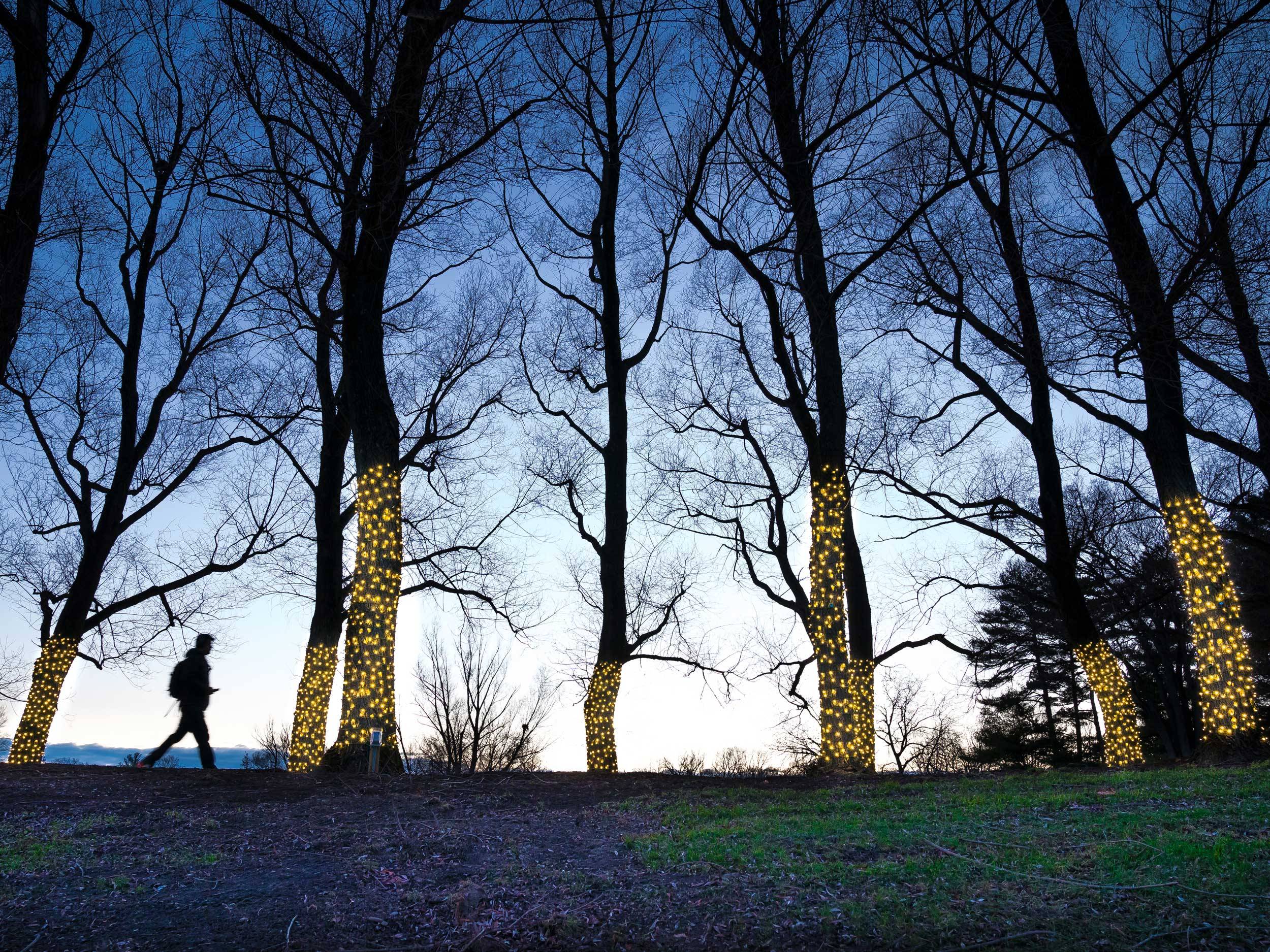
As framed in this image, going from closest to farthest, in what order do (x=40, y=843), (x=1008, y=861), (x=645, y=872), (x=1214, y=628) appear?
(x=1008, y=861)
(x=645, y=872)
(x=40, y=843)
(x=1214, y=628)

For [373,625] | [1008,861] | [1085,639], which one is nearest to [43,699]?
[373,625]

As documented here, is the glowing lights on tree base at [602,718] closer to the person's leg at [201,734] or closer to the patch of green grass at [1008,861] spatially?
the person's leg at [201,734]

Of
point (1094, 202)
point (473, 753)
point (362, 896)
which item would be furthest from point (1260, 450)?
point (473, 753)

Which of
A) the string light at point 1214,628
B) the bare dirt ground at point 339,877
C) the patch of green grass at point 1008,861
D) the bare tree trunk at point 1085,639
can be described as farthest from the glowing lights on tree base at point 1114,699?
the bare dirt ground at point 339,877

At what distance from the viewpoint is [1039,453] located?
1163cm

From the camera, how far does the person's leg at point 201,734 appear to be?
9.68 m

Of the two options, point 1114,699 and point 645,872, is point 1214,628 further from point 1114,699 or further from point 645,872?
point 645,872

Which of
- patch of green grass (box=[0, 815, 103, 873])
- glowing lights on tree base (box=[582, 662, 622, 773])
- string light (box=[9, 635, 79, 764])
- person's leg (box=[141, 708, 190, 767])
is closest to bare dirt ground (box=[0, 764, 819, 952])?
patch of green grass (box=[0, 815, 103, 873])

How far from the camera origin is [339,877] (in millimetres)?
4008

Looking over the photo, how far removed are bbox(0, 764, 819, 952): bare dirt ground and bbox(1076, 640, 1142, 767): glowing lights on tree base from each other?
7.91 meters

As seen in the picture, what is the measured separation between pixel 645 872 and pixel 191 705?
7.88 metres

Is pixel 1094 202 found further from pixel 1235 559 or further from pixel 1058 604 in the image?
pixel 1235 559

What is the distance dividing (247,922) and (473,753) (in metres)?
20.5

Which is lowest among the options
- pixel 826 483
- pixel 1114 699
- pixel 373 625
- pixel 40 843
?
pixel 40 843
